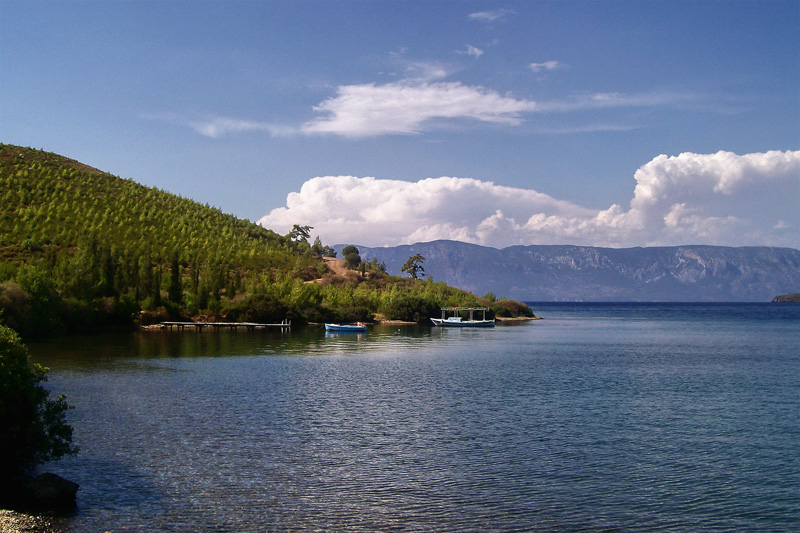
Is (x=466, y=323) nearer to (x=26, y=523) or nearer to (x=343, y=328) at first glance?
(x=343, y=328)

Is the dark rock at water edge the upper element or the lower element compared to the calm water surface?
upper

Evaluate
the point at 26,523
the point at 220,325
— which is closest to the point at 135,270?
the point at 220,325

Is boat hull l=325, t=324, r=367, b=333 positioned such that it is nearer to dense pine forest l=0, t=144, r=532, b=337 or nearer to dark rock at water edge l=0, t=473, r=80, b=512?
dense pine forest l=0, t=144, r=532, b=337

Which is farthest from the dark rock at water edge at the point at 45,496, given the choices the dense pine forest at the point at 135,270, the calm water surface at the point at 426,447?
the dense pine forest at the point at 135,270

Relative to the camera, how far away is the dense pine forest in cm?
9962

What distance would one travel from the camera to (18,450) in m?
24.0

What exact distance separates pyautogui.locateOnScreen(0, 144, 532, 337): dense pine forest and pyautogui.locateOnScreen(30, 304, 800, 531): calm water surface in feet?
133

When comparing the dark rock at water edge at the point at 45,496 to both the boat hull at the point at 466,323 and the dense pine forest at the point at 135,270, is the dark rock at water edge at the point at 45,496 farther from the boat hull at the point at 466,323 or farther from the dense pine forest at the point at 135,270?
the boat hull at the point at 466,323

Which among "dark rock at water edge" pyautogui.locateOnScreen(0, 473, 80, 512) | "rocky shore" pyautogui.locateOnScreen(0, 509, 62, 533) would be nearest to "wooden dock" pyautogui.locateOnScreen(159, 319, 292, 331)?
"dark rock at water edge" pyautogui.locateOnScreen(0, 473, 80, 512)

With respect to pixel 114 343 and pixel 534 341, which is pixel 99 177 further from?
pixel 534 341

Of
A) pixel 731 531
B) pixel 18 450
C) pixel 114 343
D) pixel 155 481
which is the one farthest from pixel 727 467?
pixel 114 343

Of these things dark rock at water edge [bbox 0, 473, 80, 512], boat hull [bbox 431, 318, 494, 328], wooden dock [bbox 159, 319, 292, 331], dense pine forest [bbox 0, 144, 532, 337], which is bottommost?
boat hull [bbox 431, 318, 494, 328]

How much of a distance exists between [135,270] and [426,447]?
10183 cm

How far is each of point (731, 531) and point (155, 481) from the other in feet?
65.7
